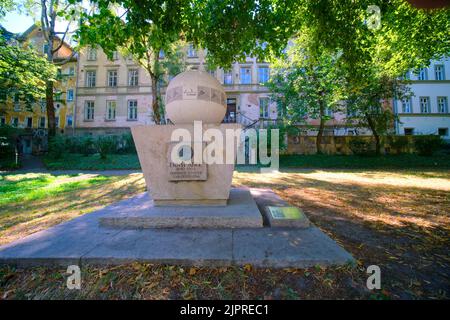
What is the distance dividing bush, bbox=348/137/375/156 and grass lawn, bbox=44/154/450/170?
5.51 feet

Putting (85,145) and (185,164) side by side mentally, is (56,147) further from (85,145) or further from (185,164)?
(185,164)

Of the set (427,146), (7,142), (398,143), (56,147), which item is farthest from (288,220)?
(7,142)

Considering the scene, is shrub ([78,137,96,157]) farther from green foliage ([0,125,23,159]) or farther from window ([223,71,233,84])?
window ([223,71,233,84])

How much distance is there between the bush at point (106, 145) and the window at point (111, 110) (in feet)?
34.4

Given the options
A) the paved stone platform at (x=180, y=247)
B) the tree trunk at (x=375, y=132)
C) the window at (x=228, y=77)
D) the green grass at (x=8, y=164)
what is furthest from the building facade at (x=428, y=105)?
the green grass at (x=8, y=164)

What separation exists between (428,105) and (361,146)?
16.6 m

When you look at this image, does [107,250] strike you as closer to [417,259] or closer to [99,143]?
[417,259]

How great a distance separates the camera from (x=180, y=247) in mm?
2504

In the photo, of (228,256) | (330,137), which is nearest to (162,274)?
(228,256)

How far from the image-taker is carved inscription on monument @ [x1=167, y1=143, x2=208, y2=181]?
148 inches

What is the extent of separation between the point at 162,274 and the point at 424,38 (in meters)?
12.2

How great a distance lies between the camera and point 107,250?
96.3 inches

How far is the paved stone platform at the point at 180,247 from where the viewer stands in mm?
2248

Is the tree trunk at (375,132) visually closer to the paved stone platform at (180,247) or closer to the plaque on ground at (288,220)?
the plaque on ground at (288,220)
